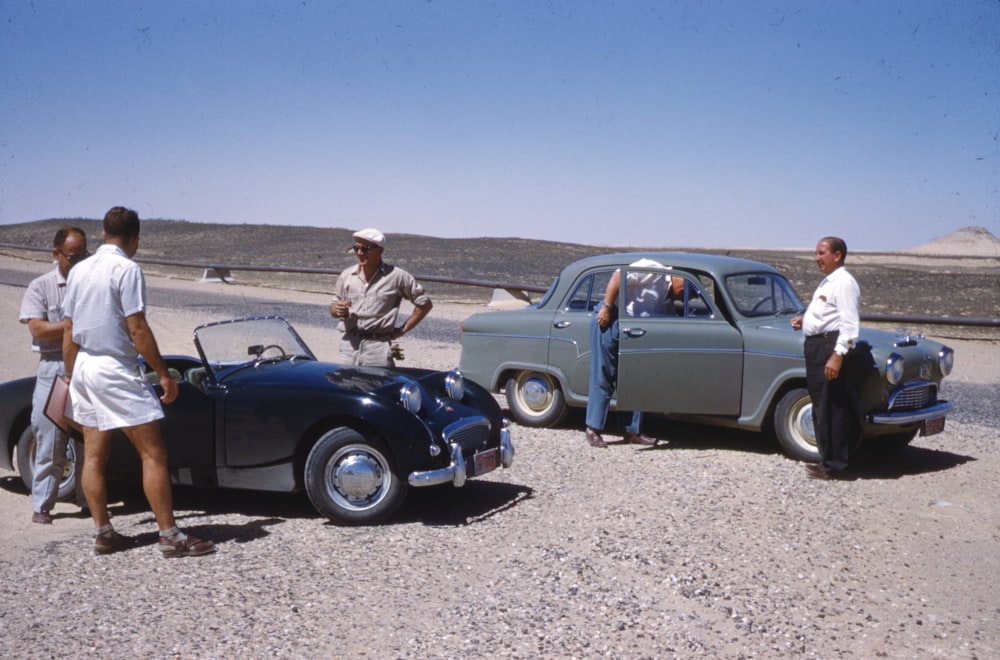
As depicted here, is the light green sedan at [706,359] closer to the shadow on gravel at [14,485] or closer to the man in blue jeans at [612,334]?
the man in blue jeans at [612,334]

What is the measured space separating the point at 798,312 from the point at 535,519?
3.69 m

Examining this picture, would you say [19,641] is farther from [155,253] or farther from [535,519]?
[155,253]

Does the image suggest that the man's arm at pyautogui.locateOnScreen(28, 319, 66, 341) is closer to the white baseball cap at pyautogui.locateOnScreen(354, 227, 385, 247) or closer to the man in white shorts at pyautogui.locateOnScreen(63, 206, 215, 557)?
the man in white shorts at pyautogui.locateOnScreen(63, 206, 215, 557)

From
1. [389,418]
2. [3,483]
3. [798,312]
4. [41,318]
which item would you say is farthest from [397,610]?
[798,312]

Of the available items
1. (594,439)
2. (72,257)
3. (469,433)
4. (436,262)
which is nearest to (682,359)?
(594,439)

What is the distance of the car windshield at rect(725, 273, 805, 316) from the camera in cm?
833

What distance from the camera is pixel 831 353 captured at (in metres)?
6.88

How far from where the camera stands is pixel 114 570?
195 inches

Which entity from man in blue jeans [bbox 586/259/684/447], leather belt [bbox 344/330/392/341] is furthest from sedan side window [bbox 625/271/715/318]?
leather belt [bbox 344/330/392/341]

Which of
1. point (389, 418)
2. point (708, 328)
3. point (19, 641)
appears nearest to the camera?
point (19, 641)

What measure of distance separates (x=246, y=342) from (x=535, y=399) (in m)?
3.55

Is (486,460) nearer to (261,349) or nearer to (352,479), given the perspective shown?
(352,479)

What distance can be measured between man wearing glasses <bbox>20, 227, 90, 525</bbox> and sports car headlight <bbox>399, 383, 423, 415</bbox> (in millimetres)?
2094

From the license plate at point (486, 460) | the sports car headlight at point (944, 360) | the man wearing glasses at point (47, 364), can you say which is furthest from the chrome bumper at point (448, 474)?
the sports car headlight at point (944, 360)
